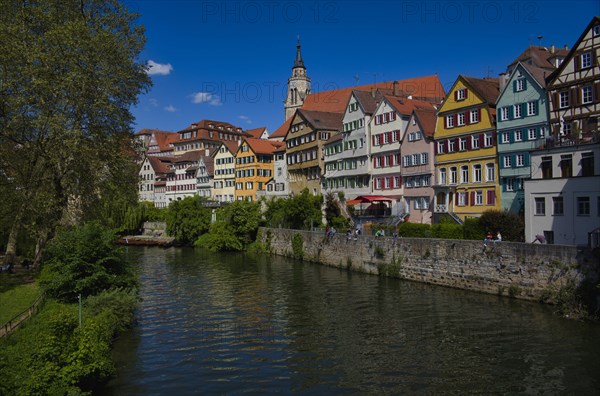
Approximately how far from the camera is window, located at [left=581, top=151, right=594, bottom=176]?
28.9m

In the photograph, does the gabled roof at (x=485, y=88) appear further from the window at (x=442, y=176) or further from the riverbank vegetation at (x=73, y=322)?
the riverbank vegetation at (x=73, y=322)

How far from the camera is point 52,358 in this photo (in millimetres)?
13656

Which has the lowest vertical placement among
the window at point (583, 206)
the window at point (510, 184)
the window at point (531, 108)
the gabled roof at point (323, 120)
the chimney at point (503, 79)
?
the window at point (583, 206)

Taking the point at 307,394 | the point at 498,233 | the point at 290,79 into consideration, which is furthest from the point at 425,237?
the point at 290,79

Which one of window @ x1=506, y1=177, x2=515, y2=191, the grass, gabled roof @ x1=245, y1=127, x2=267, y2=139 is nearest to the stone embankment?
window @ x1=506, y1=177, x2=515, y2=191

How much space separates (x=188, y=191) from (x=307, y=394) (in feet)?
269

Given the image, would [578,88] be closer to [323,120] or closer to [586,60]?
[586,60]

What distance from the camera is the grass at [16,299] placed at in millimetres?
18523

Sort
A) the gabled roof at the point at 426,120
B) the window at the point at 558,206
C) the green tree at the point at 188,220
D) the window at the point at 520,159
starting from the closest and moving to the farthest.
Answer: the window at the point at 558,206, the window at the point at 520,159, the gabled roof at the point at 426,120, the green tree at the point at 188,220

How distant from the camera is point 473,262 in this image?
30.5 meters

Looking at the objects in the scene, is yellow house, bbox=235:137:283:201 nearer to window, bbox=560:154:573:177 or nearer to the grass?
window, bbox=560:154:573:177

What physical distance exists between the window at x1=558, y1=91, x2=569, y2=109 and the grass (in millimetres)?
35532

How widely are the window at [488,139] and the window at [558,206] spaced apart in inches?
486

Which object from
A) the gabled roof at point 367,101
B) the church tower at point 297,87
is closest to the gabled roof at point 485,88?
the gabled roof at point 367,101
